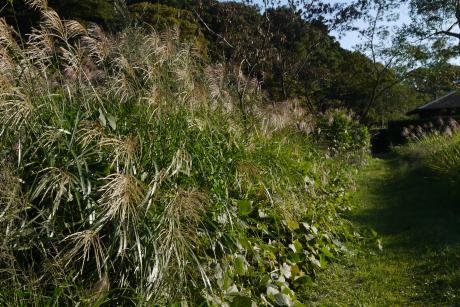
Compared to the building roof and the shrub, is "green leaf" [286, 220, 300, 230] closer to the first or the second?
the shrub

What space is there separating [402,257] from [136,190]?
148 inches

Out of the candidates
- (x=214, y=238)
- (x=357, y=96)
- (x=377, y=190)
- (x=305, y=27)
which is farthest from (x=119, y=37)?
(x=357, y=96)

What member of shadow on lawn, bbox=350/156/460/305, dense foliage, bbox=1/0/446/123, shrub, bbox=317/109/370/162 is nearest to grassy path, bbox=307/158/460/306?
shadow on lawn, bbox=350/156/460/305

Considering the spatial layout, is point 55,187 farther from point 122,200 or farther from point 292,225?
point 292,225

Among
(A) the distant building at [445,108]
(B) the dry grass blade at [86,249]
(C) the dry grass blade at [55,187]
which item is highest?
(C) the dry grass blade at [55,187]

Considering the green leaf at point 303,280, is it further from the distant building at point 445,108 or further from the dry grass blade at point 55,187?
the distant building at point 445,108

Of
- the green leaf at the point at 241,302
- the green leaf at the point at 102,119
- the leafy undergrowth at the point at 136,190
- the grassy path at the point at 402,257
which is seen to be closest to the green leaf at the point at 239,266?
the leafy undergrowth at the point at 136,190

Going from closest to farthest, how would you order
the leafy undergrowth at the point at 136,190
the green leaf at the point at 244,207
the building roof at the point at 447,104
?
the leafy undergrowth at the point at 136,190 → the green leaf at the point at 244,207 → the building roof at the point at 447,104

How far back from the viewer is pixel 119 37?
4992 mm

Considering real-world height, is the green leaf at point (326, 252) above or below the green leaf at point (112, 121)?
below

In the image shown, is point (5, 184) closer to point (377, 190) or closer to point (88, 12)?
point (377, 190)

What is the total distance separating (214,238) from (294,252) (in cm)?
141

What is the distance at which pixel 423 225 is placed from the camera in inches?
270

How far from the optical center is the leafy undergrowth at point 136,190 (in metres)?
2.81
